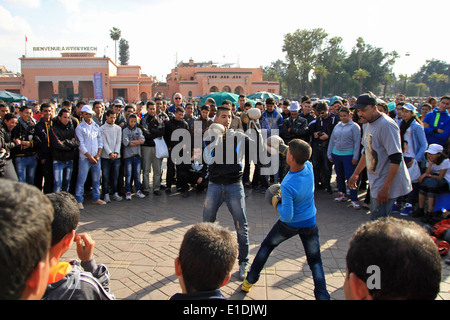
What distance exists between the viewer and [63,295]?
1.78 meters

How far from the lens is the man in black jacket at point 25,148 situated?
6203 mm

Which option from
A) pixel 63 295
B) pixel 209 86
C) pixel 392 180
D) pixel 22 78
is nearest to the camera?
pixel 63 295

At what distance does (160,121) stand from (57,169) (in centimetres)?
254

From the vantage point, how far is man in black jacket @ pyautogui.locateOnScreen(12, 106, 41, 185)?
20.4 ft

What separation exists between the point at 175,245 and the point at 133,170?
315cm

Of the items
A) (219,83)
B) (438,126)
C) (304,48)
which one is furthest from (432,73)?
(438,126)

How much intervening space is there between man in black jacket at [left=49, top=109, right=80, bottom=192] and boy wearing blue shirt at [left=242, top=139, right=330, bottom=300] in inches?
189

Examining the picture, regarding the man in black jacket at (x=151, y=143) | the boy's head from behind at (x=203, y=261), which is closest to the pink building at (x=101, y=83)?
the man in black jacket at (x=151, y=143)


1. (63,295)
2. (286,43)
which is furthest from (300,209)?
(286,43)

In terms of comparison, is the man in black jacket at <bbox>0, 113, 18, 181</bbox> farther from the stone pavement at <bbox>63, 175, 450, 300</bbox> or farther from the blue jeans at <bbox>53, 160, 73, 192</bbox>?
the stone pavement at <bbox>63, 175, 450, 300</bbox>

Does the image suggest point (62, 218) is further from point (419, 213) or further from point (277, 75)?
point (277, 75)

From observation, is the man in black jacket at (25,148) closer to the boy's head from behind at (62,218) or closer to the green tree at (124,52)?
the boy's head from behind at (62,218)

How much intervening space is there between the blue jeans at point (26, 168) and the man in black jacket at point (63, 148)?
20.4 inches
